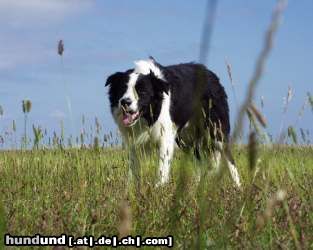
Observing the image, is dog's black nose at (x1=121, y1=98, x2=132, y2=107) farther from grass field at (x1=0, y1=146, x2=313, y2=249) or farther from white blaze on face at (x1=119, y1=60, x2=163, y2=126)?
grass field at (x1=0, y1=146, x2=313, y2=249)

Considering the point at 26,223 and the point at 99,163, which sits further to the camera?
the point at 99,163

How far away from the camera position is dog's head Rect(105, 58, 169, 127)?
7.96 metres

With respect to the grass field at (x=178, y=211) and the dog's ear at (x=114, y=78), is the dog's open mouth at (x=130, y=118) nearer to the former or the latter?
the dog's ear at (x=114, y=78)

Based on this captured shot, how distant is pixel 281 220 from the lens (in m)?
3.36

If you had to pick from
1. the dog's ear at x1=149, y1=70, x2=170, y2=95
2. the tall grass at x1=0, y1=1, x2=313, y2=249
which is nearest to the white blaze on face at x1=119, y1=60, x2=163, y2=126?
the dog's ear at x1=149, y1=70, x2=170, y2=95

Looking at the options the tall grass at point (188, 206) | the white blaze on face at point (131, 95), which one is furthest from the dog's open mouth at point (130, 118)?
the tall grass at point (188, 206)

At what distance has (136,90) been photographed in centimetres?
793

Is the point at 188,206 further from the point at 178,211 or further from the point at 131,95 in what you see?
the point at 131,95

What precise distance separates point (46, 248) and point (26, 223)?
0.84 metres

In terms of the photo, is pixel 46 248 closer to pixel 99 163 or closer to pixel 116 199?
pixel 116 199

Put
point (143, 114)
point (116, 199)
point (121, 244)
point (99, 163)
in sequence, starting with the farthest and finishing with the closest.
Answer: point (143, 114)
point (99, 163)
point (116, 199)
point (121, 244)

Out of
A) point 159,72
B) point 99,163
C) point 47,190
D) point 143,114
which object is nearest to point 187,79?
point 159,72

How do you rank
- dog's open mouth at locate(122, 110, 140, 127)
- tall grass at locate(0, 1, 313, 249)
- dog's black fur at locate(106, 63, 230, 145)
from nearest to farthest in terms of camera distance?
tall grass at locate(0, 1, 313, 249)
dog's open mouth at locate(122, 110, 140, 127)
dog's black fur at locate(106, 63, 230, 145)

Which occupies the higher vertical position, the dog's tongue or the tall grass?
the dog's tongue
